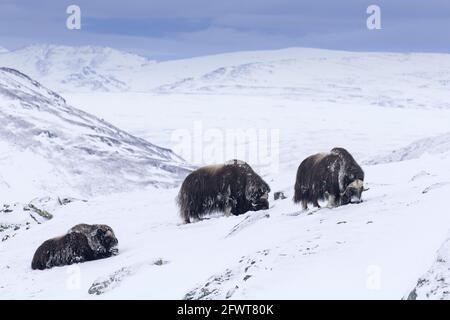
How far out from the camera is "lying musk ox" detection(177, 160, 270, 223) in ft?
72.2

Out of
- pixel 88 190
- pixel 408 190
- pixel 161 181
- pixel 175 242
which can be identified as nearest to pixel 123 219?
pixel 175 242

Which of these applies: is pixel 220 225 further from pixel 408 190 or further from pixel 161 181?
pixel 161 181

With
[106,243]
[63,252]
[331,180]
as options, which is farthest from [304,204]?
[63,252]

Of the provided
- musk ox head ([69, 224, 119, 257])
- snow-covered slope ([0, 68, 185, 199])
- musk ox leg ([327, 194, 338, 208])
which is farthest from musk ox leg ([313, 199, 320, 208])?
snow-covered slope ([0, 68, 185, 199])

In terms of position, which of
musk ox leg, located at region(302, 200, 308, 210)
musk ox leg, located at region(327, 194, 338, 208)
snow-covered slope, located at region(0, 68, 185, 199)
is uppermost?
musk ox leg, located at region(327, 194, 338, 208)

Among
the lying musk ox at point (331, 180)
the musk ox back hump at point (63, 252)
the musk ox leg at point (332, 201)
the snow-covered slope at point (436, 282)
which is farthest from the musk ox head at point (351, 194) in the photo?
the snow-covered slope at point (436, 282)

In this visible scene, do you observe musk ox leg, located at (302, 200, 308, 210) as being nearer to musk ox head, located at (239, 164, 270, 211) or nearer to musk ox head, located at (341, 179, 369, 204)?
musk ox head, located at (341, 179, 369, 204)

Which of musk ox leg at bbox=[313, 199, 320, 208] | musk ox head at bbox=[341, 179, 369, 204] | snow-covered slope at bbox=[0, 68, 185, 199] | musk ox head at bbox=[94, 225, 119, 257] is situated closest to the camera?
musk ox head at bbox=[341, 179, 369, 204]

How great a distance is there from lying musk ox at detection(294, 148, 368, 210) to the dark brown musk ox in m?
5.46

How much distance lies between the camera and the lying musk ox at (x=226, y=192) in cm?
2202

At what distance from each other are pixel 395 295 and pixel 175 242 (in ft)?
28.4

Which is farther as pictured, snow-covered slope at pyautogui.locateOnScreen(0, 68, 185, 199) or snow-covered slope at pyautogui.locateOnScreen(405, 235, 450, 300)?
snow-covered slope at pyautogui.locateOnScreen(0, 68, 185, 199)

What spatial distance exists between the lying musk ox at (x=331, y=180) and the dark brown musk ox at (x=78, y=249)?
546 cm

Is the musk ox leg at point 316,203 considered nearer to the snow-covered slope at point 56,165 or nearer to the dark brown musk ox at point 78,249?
the dark brown musk ox at point 78,249
